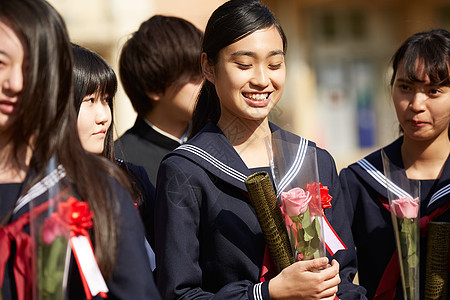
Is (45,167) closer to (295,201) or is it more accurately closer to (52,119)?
(52,119)

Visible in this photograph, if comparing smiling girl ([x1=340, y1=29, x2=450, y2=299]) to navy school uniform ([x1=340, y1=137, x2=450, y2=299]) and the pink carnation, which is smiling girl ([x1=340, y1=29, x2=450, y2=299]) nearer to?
navy school uniform ([x1=340, y1=137, x2=450, y2=299])

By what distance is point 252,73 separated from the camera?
258cm

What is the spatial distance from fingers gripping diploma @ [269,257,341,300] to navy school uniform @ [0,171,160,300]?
0.53 metres

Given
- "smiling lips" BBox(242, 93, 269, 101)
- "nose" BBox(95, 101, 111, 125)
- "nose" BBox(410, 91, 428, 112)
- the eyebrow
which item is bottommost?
"nose" BBox(410, 91, 428, 112)

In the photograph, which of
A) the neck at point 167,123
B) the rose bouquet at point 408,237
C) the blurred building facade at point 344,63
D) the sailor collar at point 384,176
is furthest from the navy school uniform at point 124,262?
the blurred building facade at point 344,63

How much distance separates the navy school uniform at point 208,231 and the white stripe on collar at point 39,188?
606 mm

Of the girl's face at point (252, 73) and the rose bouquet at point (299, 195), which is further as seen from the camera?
the girl's face at point (252, 73)

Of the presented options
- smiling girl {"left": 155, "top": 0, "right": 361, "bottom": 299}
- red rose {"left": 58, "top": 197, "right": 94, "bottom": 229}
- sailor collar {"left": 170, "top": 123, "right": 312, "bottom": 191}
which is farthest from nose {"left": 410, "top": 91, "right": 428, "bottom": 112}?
red rose {"left": 58, "top": 197, "right": 94, "bottom": 229}

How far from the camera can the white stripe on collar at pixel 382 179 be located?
8.87ft

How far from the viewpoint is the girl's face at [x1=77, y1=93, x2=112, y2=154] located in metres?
2.79

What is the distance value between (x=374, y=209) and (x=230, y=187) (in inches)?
29.6

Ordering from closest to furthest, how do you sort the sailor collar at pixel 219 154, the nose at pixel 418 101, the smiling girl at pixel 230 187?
the smiling girl at pixel 230 187 < the sailor collar at pixel 219 154 < the nose at pixel 418 101

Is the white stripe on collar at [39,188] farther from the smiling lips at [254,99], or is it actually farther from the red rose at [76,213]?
the smiling lips at [254,99]

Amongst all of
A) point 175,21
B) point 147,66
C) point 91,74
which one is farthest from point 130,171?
point 175,21
